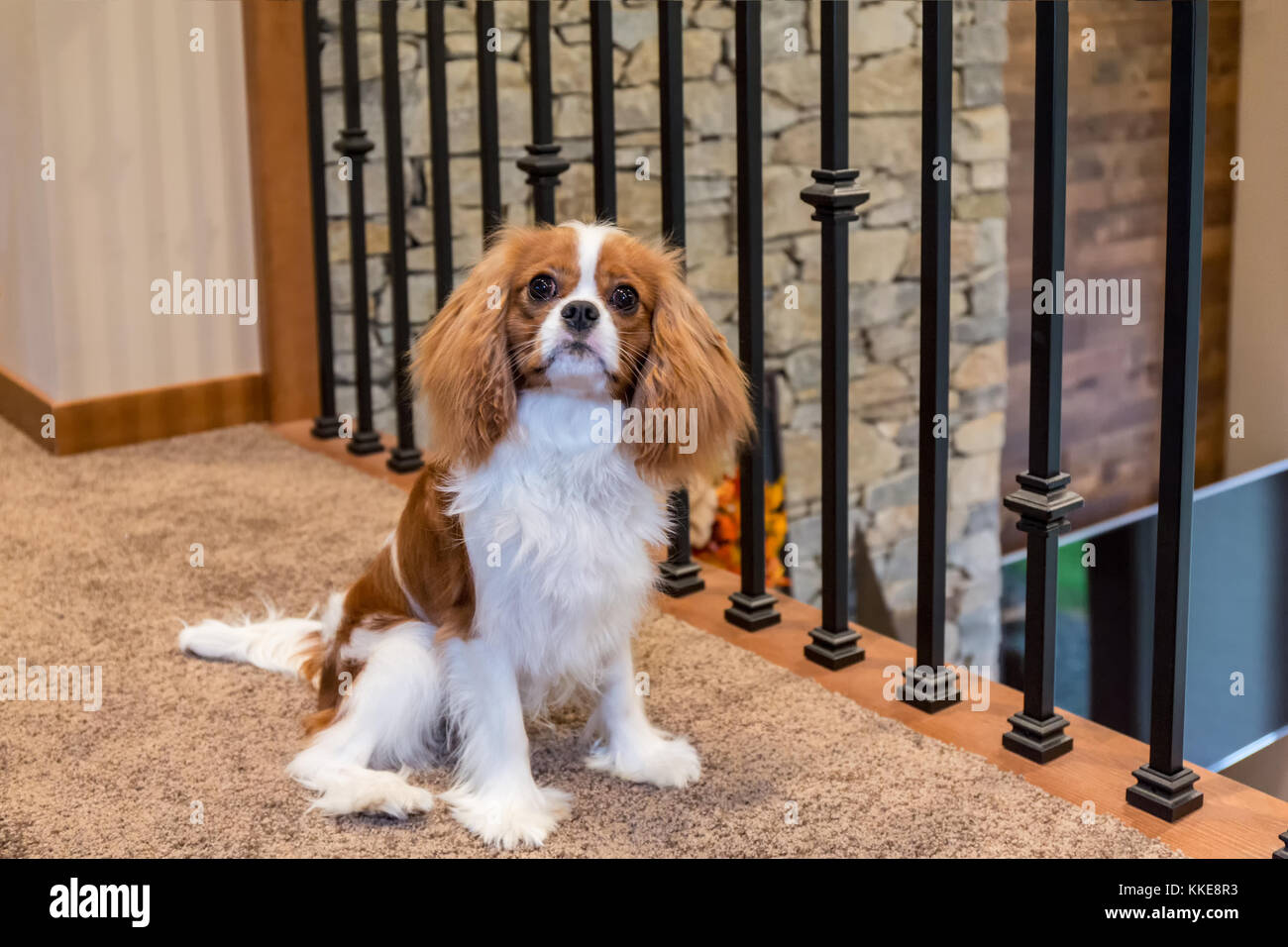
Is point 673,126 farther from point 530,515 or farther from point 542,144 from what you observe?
point 530,515

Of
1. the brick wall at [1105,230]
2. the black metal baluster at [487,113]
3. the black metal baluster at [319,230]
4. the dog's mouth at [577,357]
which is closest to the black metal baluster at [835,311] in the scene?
the dog's mouth at [577,357]

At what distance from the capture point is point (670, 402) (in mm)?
1508

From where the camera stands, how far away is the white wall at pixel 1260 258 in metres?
2.36

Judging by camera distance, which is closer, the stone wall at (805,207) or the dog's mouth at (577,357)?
the dog's mouth at (577,357)

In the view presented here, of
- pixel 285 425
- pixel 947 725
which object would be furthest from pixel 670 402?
pixel 285 425

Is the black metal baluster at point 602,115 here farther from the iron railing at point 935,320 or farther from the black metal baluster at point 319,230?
the black metal baluster at point 319,230

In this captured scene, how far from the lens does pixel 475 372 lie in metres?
1.47

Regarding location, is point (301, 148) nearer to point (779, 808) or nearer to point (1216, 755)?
point (779, 808)

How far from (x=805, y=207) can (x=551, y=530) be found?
263cm

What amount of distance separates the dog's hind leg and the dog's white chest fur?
117mm

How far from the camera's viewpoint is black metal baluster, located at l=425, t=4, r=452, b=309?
2.54 metres

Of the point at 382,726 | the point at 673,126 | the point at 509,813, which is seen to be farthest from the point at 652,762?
the point at 673,126

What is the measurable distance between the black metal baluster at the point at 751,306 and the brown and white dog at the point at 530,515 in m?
0.33
